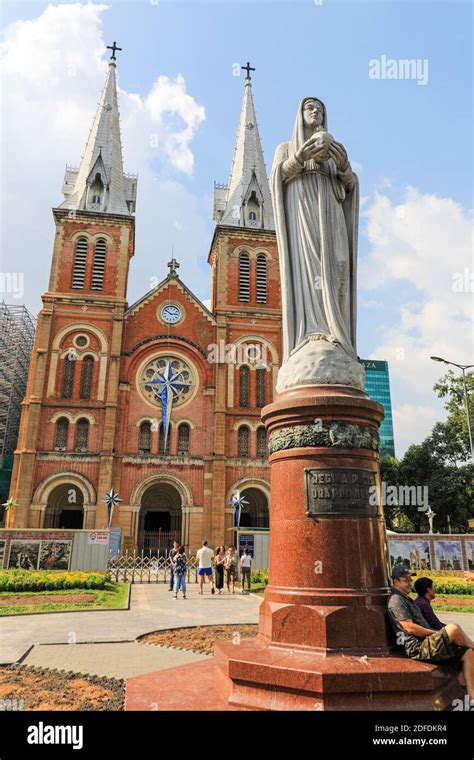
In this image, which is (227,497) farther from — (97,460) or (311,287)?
(311,287)

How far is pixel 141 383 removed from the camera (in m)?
33.0

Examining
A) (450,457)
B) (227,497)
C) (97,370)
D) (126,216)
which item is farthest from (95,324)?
(450,457)

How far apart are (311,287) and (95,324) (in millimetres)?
28920

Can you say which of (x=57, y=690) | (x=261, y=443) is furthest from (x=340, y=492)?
(x=261, y=443)

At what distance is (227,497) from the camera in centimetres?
3095

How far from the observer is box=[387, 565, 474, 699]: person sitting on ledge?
13.8ft

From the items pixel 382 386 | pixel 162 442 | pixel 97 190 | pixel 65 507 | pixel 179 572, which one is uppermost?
pixel 382 386

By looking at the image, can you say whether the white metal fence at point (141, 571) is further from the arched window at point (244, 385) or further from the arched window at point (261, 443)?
the arched window at point (244, 385)

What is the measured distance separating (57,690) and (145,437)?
26.8m

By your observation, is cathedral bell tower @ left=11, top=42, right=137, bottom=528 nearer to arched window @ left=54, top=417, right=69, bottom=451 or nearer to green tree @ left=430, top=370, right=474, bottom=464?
arched window @ left=54, top=417, right=69, bottom=451

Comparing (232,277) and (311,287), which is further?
(232,277)

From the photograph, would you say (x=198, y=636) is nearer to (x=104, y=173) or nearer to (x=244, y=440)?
(x=244, y=440)

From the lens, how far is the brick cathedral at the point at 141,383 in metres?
30.2

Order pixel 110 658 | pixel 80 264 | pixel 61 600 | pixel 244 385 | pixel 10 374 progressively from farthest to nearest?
pixel 10 374 → pixel 80 264 → pixel 244 385 → pixel 61 600 → pixel 110 658
